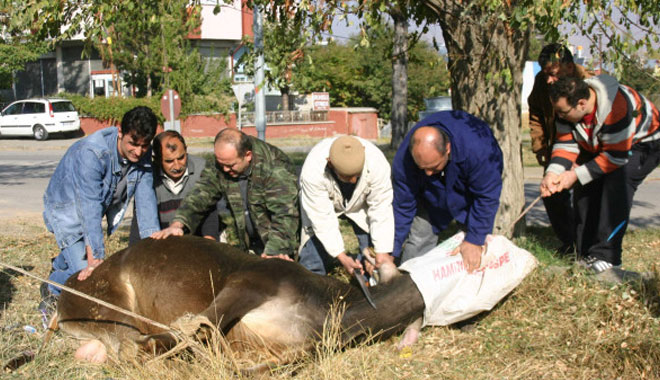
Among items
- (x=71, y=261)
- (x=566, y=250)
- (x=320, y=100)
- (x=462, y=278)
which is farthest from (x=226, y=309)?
(x=320, y=100)

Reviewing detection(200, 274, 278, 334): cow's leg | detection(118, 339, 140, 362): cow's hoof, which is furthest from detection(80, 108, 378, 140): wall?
detection(200, 274, 278, 334): cow's leg

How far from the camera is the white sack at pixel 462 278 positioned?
13.3 feet

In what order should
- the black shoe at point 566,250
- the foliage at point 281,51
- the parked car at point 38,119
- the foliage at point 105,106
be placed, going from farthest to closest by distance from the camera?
the foliage at point 105,106 → the parked car at point 38,119 → the black shoe at point 566,250 → the foliage at point 281,51

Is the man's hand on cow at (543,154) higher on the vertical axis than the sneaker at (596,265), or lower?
higher

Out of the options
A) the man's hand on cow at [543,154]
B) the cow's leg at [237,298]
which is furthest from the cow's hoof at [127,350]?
the man's hand on cow at [543,154]

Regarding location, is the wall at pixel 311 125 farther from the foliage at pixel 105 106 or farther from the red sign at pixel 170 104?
the red sign at pixel 170 104

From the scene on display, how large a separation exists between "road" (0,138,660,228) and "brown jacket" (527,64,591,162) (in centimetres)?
307

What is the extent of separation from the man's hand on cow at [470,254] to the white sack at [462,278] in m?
0.03

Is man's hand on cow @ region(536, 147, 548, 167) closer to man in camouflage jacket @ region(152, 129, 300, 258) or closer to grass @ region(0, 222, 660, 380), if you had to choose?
grass @ region(0, 222, 660, 380)

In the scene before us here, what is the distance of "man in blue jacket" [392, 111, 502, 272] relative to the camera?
4.29 m

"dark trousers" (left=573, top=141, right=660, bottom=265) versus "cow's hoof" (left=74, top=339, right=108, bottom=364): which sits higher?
"dark trousers" (left=573, top=141, right=660, bottom=265)

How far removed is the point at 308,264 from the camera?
5.26 meters

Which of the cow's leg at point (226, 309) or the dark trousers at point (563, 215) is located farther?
the dark trousers at point (563, 215)

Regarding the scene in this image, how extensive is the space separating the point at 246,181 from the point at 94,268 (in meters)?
1.28
